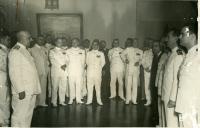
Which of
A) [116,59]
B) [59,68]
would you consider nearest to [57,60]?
[59,68]

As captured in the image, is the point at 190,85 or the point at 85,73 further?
the point at 85,73

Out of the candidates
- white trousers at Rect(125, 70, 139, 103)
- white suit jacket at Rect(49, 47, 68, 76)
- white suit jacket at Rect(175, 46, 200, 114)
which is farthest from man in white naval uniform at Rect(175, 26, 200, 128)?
white suit jacket at Rect(49, 47, 68, 76)

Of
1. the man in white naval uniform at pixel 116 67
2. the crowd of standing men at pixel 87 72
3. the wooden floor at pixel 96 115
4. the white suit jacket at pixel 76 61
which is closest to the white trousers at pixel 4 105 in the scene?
the crowd of standing men at pixel 87 72

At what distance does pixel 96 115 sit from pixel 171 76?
56 cm

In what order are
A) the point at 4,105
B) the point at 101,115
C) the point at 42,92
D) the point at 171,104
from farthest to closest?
the point at 42,92
the point at 101,115
the point at 4,105
the point at 171,104

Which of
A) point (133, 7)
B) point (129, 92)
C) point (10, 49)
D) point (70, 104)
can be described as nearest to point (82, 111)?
point (70, 104)

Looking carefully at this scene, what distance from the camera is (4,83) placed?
206 centimetres

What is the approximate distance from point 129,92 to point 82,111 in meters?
0.33

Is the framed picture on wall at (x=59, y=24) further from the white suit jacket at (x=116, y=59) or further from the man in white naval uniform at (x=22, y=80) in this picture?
the white suit jacket at (x=116, y=59)

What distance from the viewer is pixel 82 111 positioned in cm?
Answer: 228

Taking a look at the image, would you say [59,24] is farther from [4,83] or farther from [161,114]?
[161,114]

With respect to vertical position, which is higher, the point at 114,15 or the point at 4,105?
the point at 114,15

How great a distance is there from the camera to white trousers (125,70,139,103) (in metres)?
2.21

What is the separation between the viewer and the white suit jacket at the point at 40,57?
217 cm
